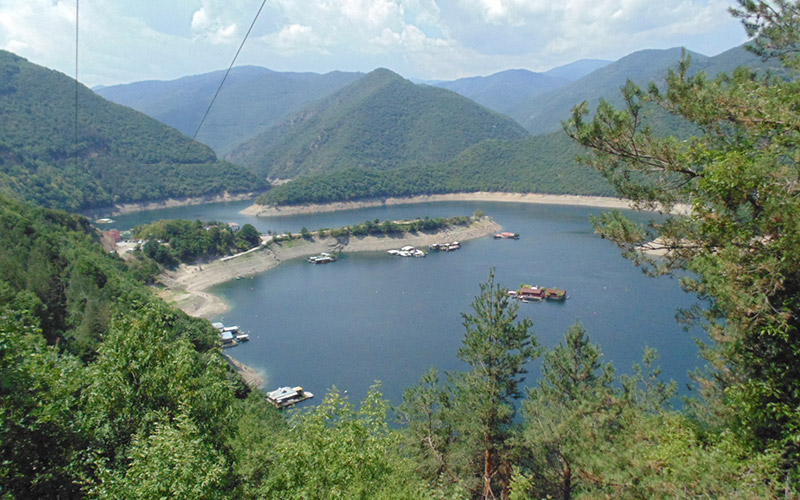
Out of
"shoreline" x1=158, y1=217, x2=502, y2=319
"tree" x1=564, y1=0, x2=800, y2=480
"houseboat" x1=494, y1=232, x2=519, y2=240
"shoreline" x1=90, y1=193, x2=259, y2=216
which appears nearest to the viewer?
"tree" x1=564, y1=0, x2=800, y2=480

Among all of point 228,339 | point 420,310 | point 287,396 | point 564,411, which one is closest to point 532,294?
point 420,310

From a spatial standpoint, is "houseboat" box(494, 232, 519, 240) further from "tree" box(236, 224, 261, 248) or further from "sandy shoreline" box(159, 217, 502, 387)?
"tree" box(236, 224, 261, 248)

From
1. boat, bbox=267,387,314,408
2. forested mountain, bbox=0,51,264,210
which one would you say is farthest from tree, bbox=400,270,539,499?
forested mountain, bbox=0,51,264,210

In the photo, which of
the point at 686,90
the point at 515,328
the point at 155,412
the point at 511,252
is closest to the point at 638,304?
the point at 511,252

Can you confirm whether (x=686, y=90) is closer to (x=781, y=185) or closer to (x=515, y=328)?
(x=781, y=185)

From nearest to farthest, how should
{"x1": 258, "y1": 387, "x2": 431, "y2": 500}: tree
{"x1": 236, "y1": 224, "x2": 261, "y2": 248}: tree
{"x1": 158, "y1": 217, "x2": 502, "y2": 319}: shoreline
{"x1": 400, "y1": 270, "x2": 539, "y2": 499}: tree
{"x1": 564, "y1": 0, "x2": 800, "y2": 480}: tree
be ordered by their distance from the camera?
1. {"x1": 564, "y1": 0, "x2": 800, "y2": 480}: tree
2. {"x1": 258, "y1": 387, "x2": 431, "y2": 500}: tree
3. {"x1": 400, "y1": 270, "x2": 539, "y2": 499}: tree
4. {"x1": 158, "y1": 217, "x2": 502, "y2": 319}: shoreline
5. {"x1": 236, "y1": 224, "x2": 261, "y2": 248}: tree

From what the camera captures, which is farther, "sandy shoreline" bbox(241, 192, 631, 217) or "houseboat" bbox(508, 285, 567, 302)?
"sandy shoreline" bbox(241, 192, 631, 217)

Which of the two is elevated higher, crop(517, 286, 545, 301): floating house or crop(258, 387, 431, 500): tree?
crop(258, 387, 431, 500): tree

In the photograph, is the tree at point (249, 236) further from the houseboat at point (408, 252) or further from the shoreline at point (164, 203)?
the shoreline at point (164, 203)

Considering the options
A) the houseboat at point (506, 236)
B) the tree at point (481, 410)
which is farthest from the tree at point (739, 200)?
the houseboat at point (506, 236)

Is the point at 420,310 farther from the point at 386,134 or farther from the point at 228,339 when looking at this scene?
the point at 386,134
